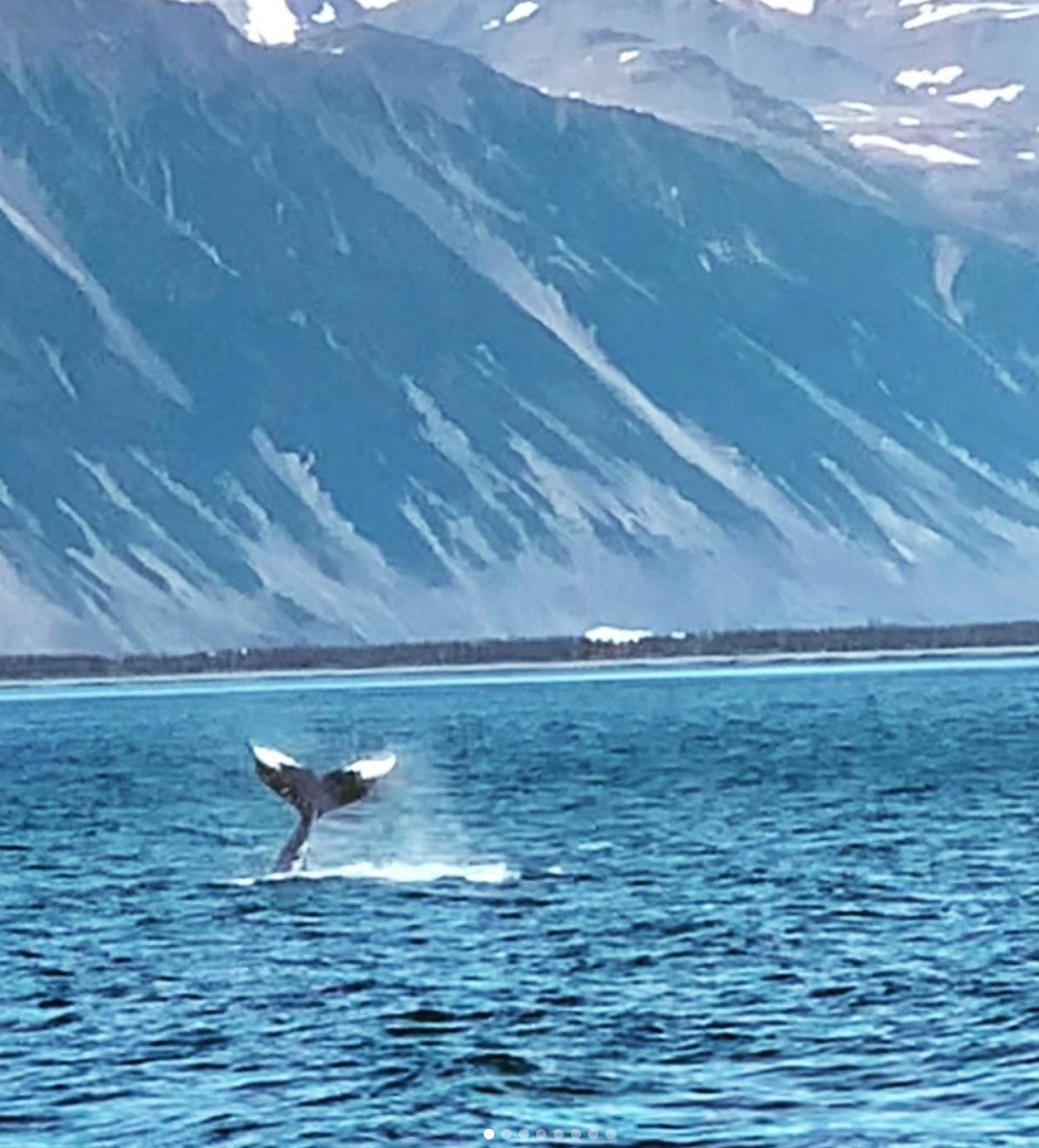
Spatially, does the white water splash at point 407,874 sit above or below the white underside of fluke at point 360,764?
above

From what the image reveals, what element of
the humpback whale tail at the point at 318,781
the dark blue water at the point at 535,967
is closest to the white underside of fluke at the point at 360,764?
the humpback whale tail at the point at 318,781

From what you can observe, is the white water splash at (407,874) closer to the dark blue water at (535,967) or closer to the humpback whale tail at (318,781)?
the dark blue water at (535,967)

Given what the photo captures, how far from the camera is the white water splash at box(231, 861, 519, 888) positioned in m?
59.0

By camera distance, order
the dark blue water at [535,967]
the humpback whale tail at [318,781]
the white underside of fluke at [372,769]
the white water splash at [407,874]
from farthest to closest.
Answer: the white water splash at [407,874], the humpback whale tail at [318,781], the white underside of fluke at [372,769], the dark blue water at [535,967]

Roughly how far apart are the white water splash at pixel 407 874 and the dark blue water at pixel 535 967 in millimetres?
205

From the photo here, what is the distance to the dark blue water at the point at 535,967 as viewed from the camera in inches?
1211

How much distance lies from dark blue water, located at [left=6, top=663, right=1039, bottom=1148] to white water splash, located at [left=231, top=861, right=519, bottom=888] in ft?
0.67

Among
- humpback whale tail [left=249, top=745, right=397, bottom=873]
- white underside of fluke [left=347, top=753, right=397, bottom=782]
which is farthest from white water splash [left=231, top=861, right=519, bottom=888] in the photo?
white underside of fluke [left=347, top=753, right=397, bottom=782]

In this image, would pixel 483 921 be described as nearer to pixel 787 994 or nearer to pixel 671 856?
pixel 787 994

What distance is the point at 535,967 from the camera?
4316cm

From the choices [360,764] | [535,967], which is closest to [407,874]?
[360,764]

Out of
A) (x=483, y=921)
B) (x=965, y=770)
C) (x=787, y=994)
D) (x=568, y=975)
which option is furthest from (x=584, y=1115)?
(x=965, y=770)

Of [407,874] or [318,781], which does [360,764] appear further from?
[407,874]

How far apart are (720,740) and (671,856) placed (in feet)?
211
